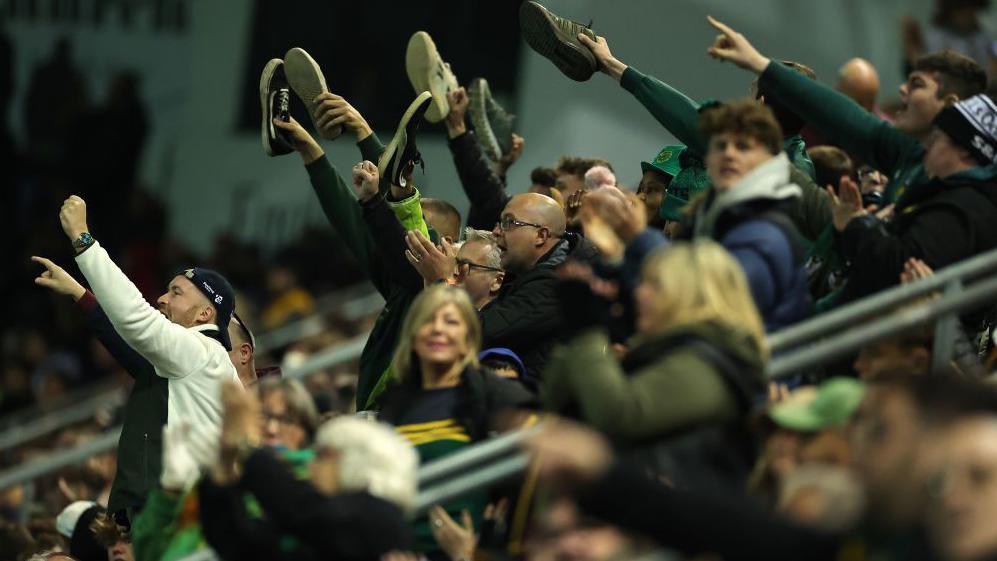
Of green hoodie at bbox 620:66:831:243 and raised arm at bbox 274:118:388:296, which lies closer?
green hoodie at bbox 620:66:831:243

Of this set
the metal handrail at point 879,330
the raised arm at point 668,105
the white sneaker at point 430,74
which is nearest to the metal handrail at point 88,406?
the white sneaker at point 430,74

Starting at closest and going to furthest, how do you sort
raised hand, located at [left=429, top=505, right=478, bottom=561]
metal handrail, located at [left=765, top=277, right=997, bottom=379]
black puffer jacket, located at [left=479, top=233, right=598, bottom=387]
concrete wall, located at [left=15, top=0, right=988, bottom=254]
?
metal handrail, located at [left=765, top=277, right=997, bottom=379]
raised hand, located at [left=429, top=505, right=478, bottom=561]
black puffer jacket, located at [left=479, top=233, right=598, bottom=387]
concrete wall, located at [left=15, top=0, right=988, bottom=254]

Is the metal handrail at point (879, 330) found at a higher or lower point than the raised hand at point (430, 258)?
higher

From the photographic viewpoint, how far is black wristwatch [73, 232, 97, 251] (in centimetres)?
751

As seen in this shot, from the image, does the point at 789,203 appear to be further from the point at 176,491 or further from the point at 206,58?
the point at 206,58

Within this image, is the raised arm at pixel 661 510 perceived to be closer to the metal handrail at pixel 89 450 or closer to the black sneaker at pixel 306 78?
the black sneaker at pixel 306 78

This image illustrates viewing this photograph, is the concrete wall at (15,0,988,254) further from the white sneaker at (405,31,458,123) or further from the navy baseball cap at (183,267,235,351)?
the navy baseball cap at (183,267,235,351)

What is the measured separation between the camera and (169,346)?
7.31 m

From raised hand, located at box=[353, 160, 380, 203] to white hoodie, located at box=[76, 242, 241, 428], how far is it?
770 millimetres

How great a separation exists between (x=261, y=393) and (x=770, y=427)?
1.60 m

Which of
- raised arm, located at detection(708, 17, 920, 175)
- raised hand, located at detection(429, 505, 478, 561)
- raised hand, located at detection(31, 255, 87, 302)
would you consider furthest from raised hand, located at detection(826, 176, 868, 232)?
raised hand, located at detection(31, 255, 87, 302)

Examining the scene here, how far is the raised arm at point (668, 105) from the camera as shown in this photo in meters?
7.00

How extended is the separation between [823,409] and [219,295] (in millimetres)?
3160

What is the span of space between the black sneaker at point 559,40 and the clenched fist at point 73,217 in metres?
1.76
